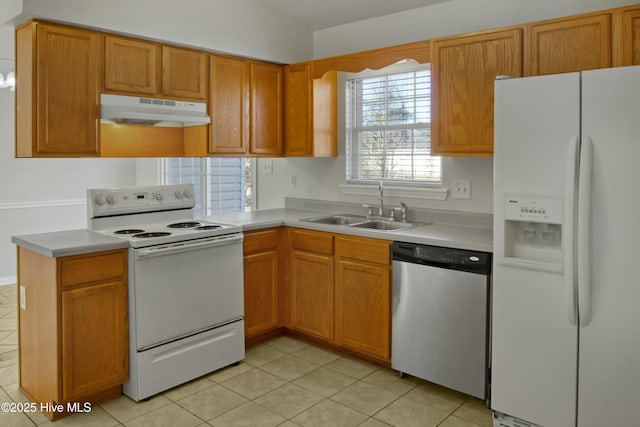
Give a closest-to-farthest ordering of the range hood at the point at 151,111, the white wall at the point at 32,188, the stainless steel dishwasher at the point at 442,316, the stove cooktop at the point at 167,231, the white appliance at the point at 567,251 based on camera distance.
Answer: the white appliance at the point at 567,251 → the stainless steel dishwasher at the point at 442,316 → the stove cooktop at the point at 167,231 → the range hood at the point at 151,111 → the white wall at the point at 32,188

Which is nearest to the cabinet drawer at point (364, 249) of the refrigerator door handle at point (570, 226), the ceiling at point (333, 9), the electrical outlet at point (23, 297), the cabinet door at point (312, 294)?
the cabinet door at point (312, 294)

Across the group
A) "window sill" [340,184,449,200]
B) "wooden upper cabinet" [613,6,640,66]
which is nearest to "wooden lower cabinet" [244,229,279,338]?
"window sill" [340,184,449,200]

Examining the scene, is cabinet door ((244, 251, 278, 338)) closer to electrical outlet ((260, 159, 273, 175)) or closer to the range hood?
the range hood

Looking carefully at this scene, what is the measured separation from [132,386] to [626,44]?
3.20 meters

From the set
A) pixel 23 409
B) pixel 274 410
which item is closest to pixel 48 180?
pixel 23 409

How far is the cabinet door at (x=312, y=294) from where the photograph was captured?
3615 millimetres

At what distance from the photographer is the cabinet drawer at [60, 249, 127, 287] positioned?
271 cm

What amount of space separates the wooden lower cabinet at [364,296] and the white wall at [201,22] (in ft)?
5.61

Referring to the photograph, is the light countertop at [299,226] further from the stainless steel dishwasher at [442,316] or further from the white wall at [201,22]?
the white wall at [201,22]

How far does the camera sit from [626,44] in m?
2.58

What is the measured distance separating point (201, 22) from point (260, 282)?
1907 millimetres

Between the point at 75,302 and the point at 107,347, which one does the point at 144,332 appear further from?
the point at 75,302

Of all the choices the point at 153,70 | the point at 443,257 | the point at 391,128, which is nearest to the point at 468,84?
the point at 391,128

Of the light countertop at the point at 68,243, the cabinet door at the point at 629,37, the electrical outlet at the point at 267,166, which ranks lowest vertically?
the light countertop at the point at 68,243
